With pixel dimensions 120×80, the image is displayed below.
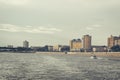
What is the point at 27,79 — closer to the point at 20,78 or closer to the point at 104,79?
the point at 20,78

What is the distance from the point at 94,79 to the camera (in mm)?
52406

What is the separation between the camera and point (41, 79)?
50.9 meters

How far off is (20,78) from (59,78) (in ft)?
23.9

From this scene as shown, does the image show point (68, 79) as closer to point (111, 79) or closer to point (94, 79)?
point (94, 79)

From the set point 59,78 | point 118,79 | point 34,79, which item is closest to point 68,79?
point 59,78

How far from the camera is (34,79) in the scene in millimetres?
51000

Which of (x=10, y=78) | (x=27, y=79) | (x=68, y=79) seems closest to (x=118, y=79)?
(x=68, y=79)

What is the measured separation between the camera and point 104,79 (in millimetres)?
52875

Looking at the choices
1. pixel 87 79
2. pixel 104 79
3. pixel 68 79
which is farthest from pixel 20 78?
pixel 104 79

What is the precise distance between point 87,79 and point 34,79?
9774 millimetres

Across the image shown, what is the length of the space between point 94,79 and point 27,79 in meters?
12.4

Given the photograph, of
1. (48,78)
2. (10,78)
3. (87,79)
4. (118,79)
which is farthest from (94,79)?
(10,78)

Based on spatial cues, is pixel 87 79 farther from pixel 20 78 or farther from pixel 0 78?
pixel 0 78

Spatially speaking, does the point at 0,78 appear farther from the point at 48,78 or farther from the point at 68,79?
the point at 68,79
